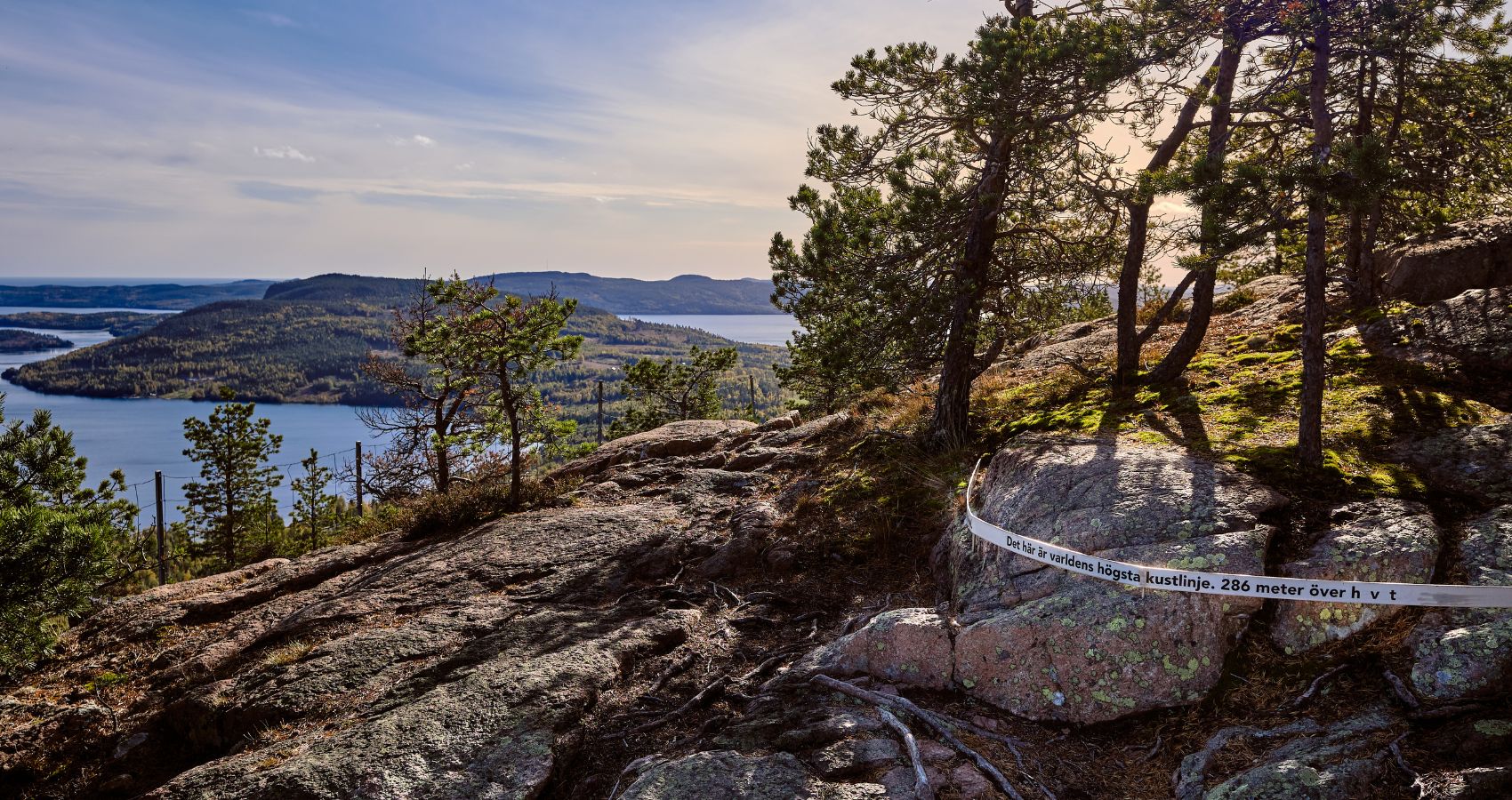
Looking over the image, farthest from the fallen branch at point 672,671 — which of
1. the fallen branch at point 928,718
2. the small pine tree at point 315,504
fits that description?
the small pine tree at point 315,504

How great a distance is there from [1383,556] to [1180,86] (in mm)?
6623

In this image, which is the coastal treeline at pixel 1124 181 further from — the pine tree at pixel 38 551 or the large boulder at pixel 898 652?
the pine tree at pixel 38 551

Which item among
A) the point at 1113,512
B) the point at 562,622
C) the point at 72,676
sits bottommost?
the point at 72,676

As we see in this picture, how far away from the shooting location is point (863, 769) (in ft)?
15.8

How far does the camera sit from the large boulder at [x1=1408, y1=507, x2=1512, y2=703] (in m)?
4.12

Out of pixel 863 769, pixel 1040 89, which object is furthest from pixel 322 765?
pixel 1040 89

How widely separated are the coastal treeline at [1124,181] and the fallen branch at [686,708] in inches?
198

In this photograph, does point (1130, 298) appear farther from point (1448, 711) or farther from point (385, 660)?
point (385, 660)

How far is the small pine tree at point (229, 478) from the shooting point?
107 feet

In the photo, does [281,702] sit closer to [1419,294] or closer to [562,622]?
[562,622]

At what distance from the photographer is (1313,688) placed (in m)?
4.60

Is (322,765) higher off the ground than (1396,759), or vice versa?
(1396,759)

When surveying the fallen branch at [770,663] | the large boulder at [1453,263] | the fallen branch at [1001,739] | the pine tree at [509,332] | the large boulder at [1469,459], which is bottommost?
the fallen branch at [770,663]

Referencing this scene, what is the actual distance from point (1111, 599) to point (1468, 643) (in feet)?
6.34
